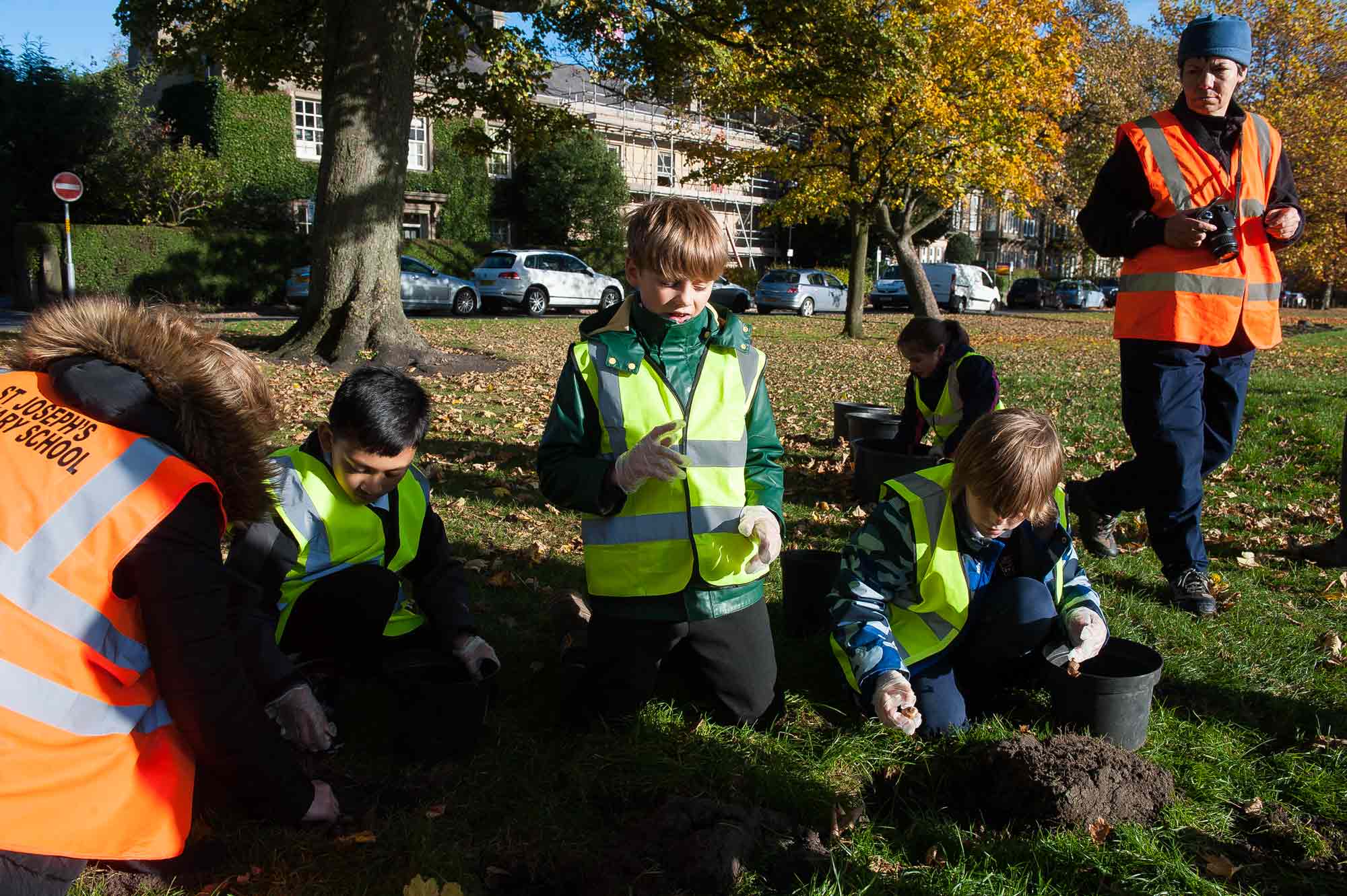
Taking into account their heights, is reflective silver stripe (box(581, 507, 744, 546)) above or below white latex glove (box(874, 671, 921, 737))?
above

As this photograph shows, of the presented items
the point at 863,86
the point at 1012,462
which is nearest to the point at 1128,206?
the point at 1012,462

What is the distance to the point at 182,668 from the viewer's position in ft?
6.28

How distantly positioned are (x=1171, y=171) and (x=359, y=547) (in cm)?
363

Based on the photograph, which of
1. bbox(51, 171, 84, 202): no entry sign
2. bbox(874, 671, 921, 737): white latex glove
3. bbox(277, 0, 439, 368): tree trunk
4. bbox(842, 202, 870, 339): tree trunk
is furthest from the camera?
bbox(842, 202, 870, 339): tree trunk

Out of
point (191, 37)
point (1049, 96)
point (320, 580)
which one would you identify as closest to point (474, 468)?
point (320, 580)

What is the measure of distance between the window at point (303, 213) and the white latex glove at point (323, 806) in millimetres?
27733

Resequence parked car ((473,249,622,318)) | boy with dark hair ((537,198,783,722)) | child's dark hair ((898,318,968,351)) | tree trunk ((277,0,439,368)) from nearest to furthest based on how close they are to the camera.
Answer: boy with dark hair ((537,198,783,722)) → child's dark hair ((898,318,968,351)) → tree trunk ((277,0,439,368)) → parked car ((473,249,622,318))

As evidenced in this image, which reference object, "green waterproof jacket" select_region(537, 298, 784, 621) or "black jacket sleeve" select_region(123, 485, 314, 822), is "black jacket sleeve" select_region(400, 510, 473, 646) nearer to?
"green waterproof jacket" select_region(537, 298, 784, 621)

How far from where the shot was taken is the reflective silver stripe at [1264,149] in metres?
4.16

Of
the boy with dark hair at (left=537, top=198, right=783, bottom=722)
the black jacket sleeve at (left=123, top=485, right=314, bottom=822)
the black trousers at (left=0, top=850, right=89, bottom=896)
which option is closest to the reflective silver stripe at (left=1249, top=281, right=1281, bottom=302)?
the boy with dark hair at (left=537, top=198, right=783, bottom=722)

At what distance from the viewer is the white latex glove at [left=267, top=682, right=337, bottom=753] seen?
2500 millimetres

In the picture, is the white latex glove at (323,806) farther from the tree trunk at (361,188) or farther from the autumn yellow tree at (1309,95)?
the autumn yellow tree at (1309,95)

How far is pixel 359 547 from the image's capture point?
306cm

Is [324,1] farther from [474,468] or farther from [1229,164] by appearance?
[1229,164]
